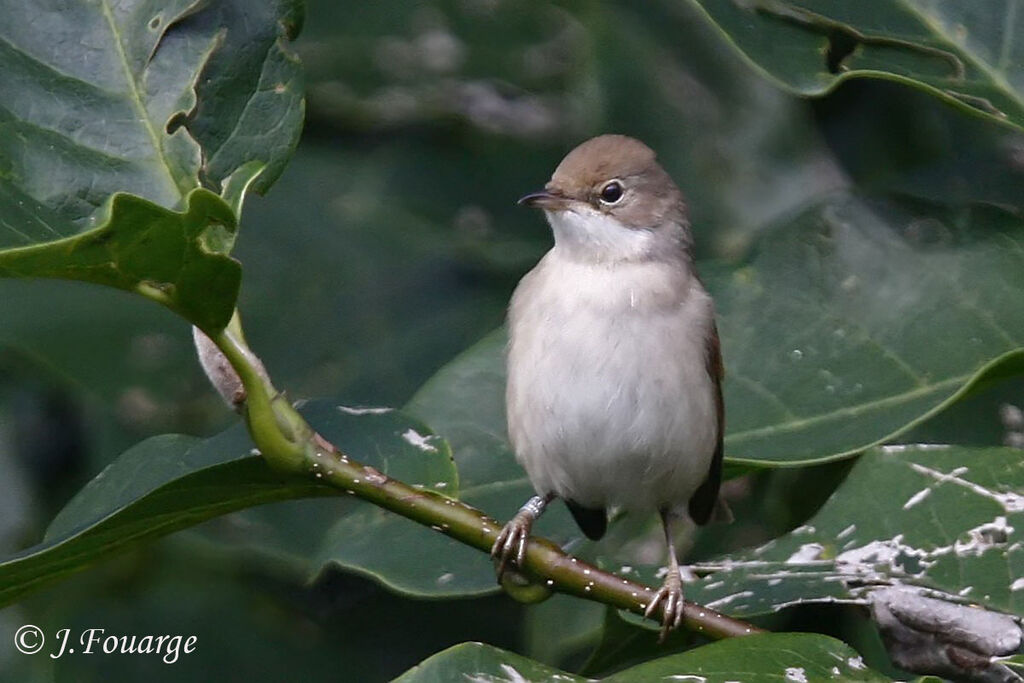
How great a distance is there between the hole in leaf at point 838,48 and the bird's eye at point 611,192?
0.84 meters

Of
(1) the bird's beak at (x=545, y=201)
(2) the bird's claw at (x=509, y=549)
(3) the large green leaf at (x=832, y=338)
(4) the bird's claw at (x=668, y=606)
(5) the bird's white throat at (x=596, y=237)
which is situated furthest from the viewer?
(5) the bird's white throat at (x=596, y=237)

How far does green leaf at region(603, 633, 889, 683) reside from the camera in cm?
174

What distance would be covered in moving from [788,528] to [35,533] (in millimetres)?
1762

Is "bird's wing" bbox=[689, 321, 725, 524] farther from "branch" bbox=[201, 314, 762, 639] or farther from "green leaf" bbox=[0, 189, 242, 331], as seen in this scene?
"green leaf" bbox=[0, 189, 242, 331]

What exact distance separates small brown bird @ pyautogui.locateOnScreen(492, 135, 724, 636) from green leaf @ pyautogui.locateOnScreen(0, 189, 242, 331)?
1.12 meters

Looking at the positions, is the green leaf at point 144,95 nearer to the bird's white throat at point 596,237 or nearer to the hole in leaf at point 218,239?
the hole in leaf at point 218,239

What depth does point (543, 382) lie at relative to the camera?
295 centimetres

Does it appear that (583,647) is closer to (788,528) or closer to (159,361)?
(788,528)

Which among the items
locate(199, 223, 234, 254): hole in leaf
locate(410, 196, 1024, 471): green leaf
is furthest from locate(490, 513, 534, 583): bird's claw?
locate(199, 223, 234, 254): hole in leaf

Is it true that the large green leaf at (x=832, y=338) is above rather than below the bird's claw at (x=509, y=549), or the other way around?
above

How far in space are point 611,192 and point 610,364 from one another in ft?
1.67

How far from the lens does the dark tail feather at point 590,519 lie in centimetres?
326

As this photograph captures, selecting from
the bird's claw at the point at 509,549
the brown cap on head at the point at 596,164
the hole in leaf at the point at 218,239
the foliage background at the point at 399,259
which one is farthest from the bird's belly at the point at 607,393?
the hole in leaf at the point at 218,239

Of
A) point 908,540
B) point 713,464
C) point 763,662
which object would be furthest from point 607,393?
point 763,662
